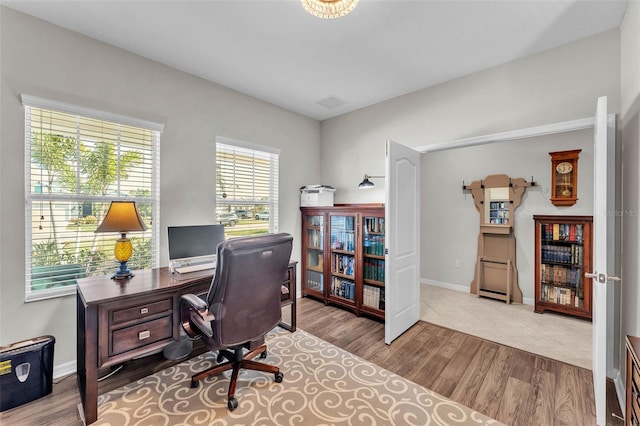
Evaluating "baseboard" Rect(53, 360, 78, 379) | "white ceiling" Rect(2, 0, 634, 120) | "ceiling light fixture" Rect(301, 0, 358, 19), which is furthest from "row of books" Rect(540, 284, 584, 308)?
"baseboard" Rect(53, 360, 78, 379)

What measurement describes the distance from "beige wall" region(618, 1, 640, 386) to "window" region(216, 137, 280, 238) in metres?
3.26

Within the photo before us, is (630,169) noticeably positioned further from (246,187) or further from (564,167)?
(246,187)

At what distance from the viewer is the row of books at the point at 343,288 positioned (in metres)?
3.47

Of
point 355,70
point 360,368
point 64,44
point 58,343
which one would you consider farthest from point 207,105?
point 360,368

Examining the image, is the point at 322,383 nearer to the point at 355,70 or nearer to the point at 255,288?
the point at 255,288

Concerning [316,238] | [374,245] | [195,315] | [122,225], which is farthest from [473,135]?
[122,225]

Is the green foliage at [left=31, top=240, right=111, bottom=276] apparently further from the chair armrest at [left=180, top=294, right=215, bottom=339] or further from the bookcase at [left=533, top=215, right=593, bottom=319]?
the bookcase at [left=533, top=215, right=593, bottom=319]

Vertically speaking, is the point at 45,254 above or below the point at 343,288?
above

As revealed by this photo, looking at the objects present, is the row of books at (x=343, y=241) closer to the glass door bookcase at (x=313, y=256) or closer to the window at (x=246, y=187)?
the glass door bookcase at (x=313, y=256)

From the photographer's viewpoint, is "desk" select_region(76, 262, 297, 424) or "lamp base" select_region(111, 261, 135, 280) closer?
"desk" select_region(76, 262, 297, 424)

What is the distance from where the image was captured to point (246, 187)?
3.45 m

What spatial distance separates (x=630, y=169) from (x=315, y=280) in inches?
129

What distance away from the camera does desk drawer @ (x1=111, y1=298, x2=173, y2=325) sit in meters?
1.77

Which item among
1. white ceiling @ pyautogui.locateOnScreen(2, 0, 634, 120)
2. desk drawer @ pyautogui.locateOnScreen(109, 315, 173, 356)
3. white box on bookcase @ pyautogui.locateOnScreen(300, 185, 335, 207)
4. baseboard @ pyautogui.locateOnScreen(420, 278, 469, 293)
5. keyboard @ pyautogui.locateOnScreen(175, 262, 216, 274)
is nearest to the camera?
desk drawer @ pyautogui.locateOnScreen(109, 315, 173, 356)
